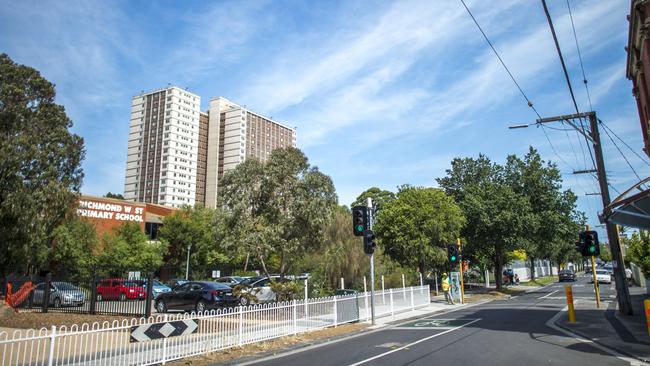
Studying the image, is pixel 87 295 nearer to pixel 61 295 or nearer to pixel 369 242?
pixel 61 295

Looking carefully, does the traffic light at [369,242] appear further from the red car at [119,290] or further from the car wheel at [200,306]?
the red car at [119,290]

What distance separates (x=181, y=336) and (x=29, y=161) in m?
22.1

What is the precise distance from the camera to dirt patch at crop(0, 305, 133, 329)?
49.6ft

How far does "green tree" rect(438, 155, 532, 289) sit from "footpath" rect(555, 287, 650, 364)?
44.7ft

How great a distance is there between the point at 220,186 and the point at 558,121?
16922 mm

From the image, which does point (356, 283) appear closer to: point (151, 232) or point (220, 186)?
point (220, 186)

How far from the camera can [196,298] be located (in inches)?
737

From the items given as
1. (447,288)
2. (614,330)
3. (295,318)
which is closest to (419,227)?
(447,288)

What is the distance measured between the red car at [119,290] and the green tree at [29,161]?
1270cm

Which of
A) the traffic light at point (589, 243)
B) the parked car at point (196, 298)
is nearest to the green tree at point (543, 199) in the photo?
the traffic light at point (589, 243)

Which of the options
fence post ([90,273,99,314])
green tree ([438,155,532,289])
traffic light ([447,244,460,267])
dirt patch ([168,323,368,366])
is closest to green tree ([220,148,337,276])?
fence post ([90,273,99,314])

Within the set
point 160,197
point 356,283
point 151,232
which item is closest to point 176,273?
point 151,232

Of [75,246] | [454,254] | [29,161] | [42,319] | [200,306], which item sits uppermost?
[29,161]

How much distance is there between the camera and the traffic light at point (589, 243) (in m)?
18.5
